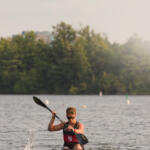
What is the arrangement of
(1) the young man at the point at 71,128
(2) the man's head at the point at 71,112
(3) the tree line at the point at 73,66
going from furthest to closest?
(3) the tree line at the point at 73,66, (1) the young man at the point at 71,128, (2) the man's head at the point at 71,112

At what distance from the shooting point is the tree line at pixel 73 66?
492 feet

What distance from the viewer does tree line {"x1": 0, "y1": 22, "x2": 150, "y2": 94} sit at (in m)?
→ 150

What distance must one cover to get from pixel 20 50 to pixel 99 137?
466 feet

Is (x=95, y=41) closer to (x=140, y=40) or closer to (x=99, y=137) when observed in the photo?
(x=140, y=40)

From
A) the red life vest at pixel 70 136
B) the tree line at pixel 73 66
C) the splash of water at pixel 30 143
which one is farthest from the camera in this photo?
the tree line at pixel 73 66

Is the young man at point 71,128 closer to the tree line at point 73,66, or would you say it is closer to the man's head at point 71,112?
the man's head at point 71,112

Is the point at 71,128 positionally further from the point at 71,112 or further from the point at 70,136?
the point at 71,112

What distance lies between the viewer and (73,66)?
510ft

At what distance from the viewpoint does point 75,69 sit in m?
155

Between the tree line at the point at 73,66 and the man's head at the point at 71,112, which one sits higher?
the tree line at the point at 73,66

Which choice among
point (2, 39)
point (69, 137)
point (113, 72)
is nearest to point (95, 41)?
point (113, 72)

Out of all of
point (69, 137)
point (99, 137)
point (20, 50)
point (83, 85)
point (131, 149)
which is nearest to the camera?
point (69, 137)

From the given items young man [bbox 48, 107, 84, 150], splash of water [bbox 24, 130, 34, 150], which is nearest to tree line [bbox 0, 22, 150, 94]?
splash of water [bbox 24, 130, 34, 150]

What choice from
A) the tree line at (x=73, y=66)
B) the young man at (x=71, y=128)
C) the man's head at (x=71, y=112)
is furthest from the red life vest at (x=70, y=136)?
the tree line at (x=73, y=66)
